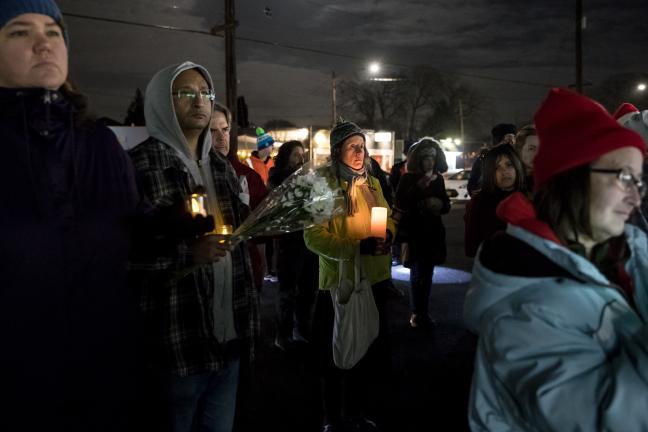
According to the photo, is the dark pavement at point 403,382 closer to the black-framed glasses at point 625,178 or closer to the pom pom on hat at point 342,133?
the pom pom on hat at point 342,133

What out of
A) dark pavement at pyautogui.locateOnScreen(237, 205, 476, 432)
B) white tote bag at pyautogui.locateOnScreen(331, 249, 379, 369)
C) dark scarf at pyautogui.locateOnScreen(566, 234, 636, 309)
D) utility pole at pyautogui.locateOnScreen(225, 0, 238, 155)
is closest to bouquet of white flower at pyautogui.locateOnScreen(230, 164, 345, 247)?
white tote bag at pyautogui.locateOnScreen(331, 249, 379, 369)

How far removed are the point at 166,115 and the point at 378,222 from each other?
64.9 inches

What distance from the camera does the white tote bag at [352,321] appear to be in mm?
3457

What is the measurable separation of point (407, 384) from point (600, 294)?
3296 millimetres

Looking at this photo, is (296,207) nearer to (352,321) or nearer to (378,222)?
(378,222)

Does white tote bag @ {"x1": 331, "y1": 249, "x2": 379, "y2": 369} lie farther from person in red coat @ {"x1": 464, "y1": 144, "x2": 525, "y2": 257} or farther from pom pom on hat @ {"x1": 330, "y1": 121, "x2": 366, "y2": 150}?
person in red coat @ {"x1": 464, "y1": 144, "x2": 525, "y2": 257}

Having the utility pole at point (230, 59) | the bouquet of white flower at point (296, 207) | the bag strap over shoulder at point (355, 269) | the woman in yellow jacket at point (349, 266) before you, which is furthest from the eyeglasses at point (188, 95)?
the utility pole at point (230, 59)

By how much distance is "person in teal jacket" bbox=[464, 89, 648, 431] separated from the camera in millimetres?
1444

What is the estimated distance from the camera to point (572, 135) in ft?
5.30

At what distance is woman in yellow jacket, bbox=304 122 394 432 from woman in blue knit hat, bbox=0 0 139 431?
79.0 inches

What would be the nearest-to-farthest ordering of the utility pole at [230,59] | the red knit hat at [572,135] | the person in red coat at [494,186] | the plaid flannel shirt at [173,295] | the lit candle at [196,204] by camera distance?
the red knit hat at [572,135]
the lit candle at [196,204]
the plaid flannel shirt at [173,295]
the person in red coat at [494,186]
the utility pole at [230,59]

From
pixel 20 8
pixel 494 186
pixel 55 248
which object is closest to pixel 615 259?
pixel 55 248

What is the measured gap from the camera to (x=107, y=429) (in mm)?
1722

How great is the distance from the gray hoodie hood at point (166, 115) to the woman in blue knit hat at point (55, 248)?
0.70 meters
